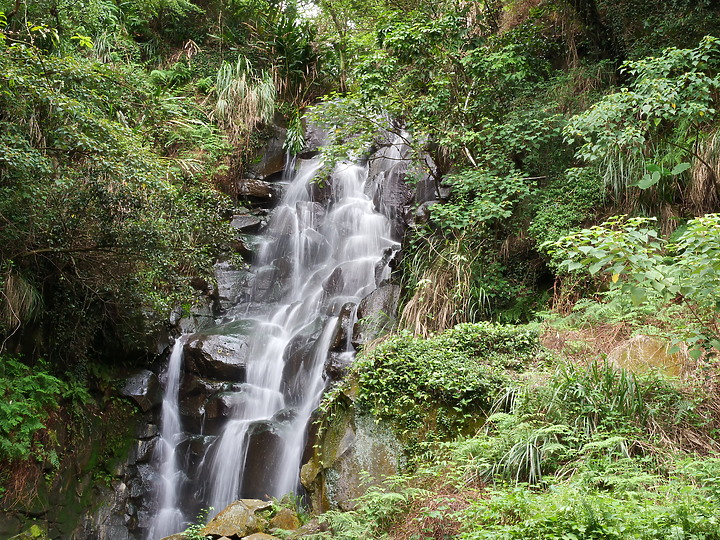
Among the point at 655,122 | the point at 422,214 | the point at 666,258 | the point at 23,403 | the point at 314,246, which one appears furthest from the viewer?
the point at 314,246

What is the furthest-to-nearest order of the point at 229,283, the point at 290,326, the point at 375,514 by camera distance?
1. the point at 229,283
2. the point at 290,326
3. the point at 375,514

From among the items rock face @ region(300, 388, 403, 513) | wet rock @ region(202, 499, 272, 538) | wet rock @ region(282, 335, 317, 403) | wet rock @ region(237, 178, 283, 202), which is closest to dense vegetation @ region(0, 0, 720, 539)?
rock face @ region(300, 388, 403, 513)

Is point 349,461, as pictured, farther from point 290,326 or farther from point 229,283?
point 229,283

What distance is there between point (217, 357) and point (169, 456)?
1664mm

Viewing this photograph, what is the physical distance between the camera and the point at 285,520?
19.2 ft

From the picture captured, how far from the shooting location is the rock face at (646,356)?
5188mm

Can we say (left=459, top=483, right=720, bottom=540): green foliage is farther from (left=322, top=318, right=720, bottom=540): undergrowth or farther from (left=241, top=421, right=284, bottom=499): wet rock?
(left=241, top=421, right=284, bottom=499): wet rock

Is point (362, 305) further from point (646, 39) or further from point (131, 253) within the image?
point (646, 39)

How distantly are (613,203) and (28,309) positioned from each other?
26.3 feet

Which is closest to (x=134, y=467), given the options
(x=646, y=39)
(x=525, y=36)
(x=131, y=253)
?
(x=131, y=253)

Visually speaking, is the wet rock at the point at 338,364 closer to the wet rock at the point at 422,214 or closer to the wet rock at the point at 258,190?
the wet rock at the point at 422,214

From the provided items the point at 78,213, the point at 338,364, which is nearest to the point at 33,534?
the point at 78,213

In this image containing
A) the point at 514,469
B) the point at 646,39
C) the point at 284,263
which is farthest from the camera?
the point at 284,263

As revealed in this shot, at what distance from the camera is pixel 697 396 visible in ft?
15.2
